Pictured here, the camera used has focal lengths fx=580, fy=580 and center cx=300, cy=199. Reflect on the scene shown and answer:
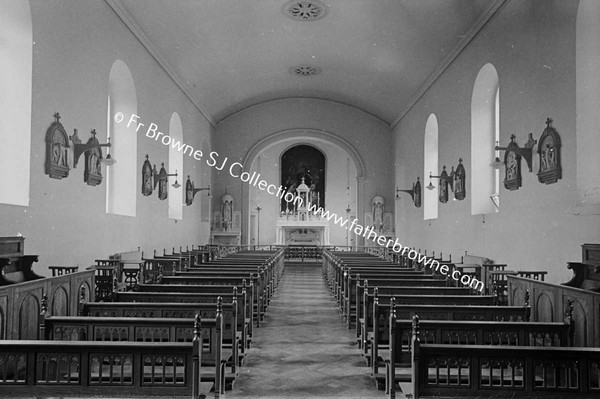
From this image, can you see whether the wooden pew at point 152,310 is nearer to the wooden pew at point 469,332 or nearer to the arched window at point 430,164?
the wooden pew at point 469,332

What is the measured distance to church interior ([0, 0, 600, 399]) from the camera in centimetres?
446

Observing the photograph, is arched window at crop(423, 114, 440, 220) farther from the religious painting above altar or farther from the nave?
the religious painting above altar

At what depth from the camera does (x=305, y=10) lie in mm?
13430

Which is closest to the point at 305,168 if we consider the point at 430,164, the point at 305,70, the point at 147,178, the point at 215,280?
the point at 305,70

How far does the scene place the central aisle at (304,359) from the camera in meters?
5.35

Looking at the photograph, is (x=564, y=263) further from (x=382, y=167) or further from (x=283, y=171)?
(x=283, y=171)

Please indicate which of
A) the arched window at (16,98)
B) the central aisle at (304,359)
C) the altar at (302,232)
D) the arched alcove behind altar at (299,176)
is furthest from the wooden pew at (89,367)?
the arched alcove behind altar at (299,176)

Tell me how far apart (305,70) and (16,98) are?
1146 centimetres

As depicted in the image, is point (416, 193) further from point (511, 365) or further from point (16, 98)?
point (511, 365)

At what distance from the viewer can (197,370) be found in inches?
126

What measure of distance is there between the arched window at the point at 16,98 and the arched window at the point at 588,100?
7.82 meters

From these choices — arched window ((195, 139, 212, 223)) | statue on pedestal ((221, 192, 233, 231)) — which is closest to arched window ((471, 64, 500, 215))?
arched window ((195, 139, 212, 223))

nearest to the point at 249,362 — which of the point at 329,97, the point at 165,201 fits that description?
the point at 165,201

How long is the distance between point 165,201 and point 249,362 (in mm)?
10159
